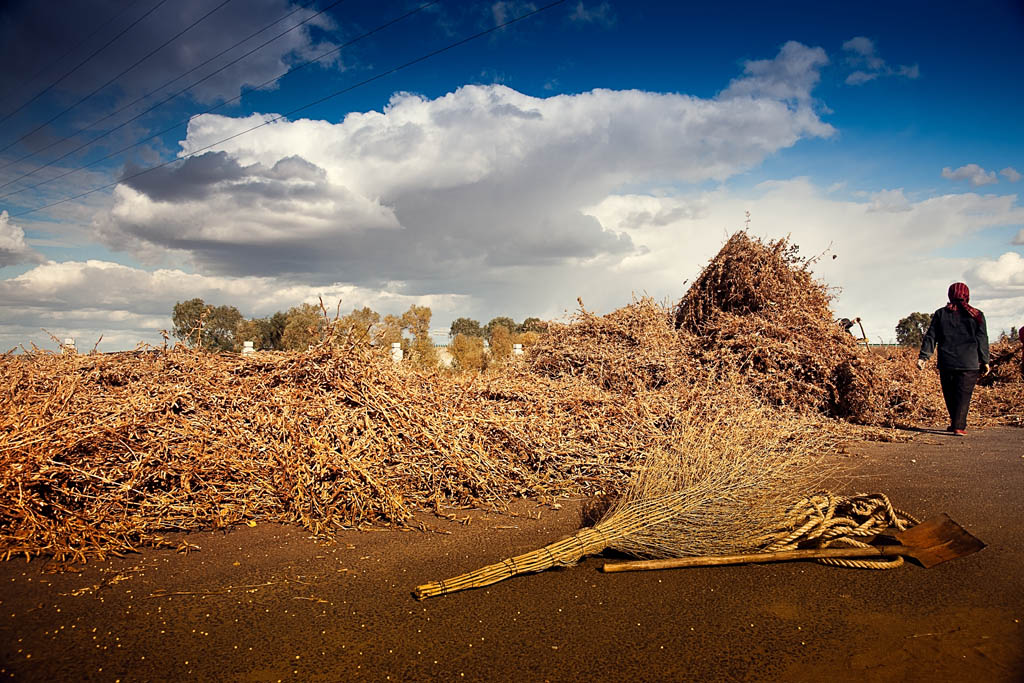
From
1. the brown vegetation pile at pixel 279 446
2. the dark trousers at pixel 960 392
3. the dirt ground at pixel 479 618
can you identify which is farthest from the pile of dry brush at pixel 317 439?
the dark trousers at pixel 960 392

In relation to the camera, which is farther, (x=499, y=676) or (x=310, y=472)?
(x=310, y=472)

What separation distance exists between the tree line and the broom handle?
3.27 metres

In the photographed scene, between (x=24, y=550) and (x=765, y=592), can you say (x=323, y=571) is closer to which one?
(x=24, y=550)

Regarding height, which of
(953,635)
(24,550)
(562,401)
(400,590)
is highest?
(562,401)

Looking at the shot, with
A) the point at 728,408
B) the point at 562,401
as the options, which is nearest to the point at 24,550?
the point at 562,401

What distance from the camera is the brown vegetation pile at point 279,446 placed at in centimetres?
415

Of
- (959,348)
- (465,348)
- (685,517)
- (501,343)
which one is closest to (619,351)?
(959,348)

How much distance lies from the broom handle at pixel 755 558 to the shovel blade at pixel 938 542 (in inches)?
3.3

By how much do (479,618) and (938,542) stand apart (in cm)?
286

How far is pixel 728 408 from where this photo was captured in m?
7.22

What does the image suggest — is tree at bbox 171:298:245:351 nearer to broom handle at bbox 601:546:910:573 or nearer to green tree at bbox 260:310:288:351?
green tree at bbox 260:310:288:351

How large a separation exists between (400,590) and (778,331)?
7.48 m

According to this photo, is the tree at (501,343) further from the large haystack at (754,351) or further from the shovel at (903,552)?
the shovel at (903,552)

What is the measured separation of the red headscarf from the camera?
340 inches
